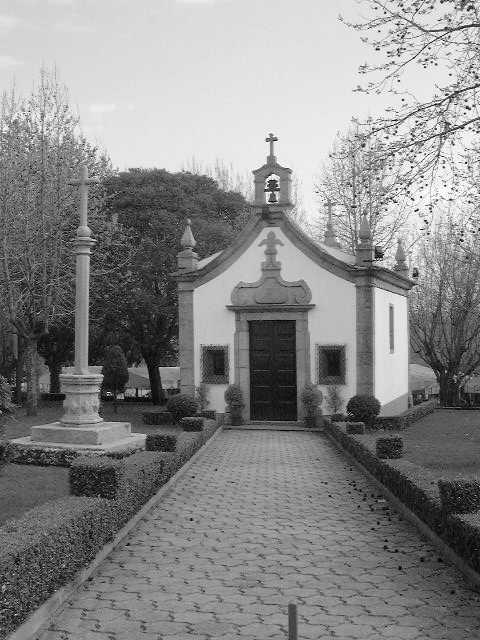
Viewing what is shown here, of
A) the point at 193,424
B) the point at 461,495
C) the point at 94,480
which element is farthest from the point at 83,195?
the point at 461,495

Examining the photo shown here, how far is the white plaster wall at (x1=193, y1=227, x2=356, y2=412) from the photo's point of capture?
79.9 feet

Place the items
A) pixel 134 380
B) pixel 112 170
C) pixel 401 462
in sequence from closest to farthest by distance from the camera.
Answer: pixel 401 462 → pixel 112 170 → pixel 134 380

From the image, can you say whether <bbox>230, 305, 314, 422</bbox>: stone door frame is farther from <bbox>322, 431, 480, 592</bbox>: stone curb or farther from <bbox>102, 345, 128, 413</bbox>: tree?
<bbox>322, 431, 480, 592</bbox>: stone curb

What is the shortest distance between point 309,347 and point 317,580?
16839mm

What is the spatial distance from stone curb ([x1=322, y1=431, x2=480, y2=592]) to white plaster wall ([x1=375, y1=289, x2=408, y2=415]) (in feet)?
34.1

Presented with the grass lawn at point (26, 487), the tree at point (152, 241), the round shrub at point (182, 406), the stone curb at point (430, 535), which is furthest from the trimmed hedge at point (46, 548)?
the tree at point (152, 241)

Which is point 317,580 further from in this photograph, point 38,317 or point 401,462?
point 38,317

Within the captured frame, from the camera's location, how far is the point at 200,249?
1288 inches

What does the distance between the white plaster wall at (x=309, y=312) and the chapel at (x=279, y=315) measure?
0.03 m

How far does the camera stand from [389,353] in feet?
87.8

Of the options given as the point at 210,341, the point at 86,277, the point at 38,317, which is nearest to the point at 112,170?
the point at 38,317

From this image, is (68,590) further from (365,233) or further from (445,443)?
(365,233)

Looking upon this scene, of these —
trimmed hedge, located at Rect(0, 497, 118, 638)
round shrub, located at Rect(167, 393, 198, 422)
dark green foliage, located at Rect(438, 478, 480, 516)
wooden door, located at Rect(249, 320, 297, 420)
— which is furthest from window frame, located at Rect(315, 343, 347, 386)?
trimmed hedge, located at Rect(0, 497, 118, 638)

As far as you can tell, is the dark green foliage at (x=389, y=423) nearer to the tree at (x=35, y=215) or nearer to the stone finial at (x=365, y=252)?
the stone finial at (x=365, y=252)
